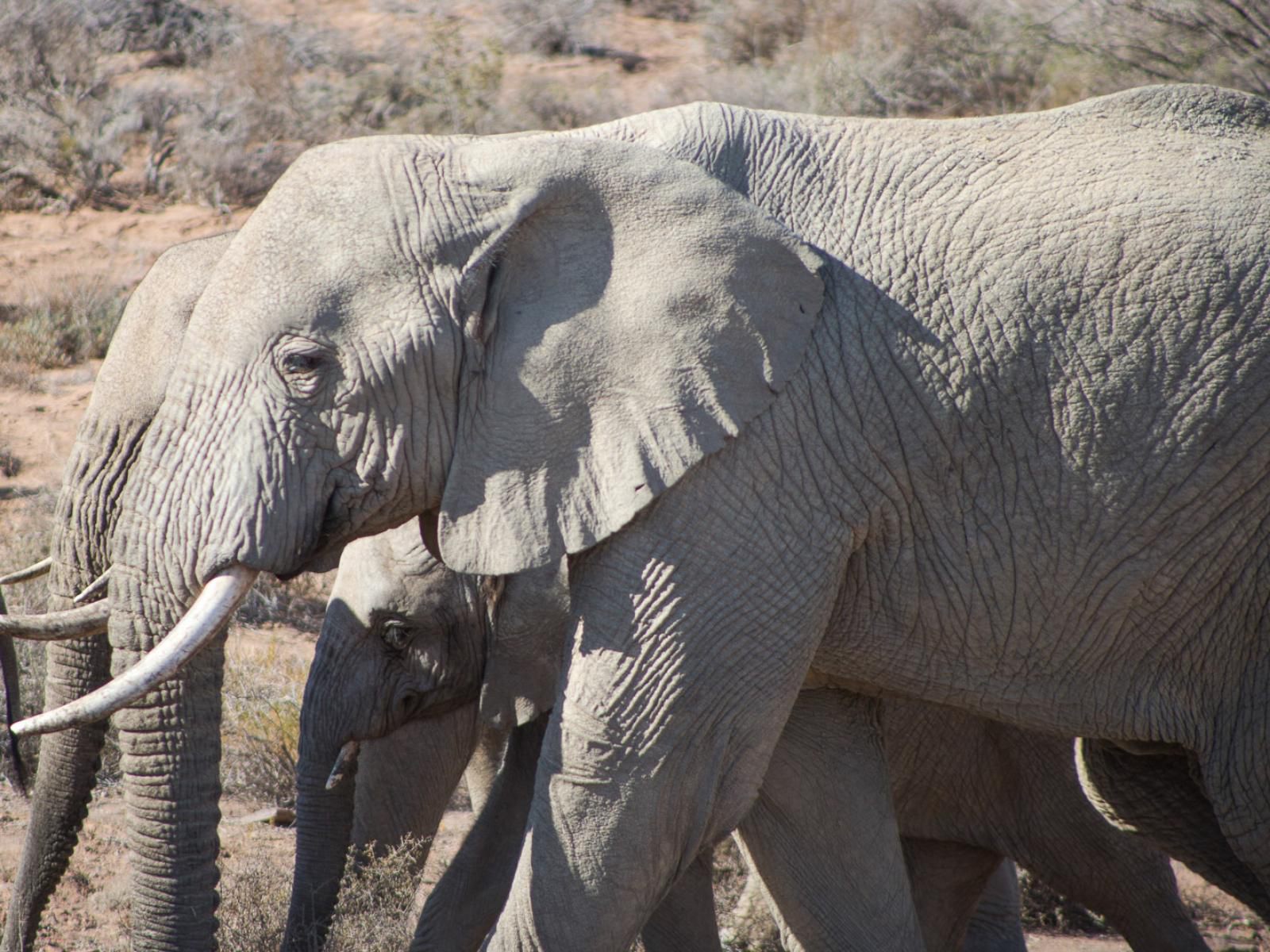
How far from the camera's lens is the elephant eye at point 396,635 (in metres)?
4.37

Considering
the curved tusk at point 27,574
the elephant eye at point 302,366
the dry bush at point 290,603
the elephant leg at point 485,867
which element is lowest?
the dry bush at point 290,603

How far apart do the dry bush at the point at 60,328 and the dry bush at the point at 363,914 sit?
18.5ft

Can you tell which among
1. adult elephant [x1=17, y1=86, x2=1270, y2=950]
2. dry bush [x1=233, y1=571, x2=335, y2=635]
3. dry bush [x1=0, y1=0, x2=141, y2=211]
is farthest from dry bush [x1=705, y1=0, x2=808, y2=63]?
adult elephant [x1=17, y1=86, x2=1270, y2=950]

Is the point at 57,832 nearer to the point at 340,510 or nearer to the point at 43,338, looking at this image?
the point at 340,510

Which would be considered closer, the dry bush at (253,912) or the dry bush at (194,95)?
the dry bush at (253,912)

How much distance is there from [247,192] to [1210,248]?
32.2ft

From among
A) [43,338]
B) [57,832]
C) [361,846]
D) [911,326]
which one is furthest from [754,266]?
[43,338]

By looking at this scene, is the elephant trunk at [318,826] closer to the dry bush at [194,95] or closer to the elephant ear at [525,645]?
the elephant ear at [525,645]

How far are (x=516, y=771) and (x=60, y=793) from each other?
1324 millimetres

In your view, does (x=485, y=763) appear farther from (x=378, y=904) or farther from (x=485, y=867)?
(x=485, y=867)

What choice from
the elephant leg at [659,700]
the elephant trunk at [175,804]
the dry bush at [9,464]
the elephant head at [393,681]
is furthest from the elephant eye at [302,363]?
the dry bush at [9,464]

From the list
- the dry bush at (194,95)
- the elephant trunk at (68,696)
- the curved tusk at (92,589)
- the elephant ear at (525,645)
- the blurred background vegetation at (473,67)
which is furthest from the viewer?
the dry bush at (194,95)

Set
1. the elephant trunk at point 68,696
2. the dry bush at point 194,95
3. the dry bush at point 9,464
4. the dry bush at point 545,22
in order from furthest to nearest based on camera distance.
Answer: the dry bush at point 545,22
the dry bush at point 194,95
the dry bush at point 9,464
the elephant trunk at point 68,696

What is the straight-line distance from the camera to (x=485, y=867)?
13.9 ft
